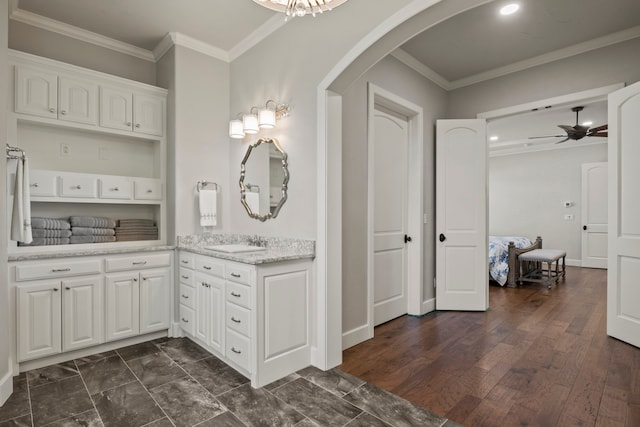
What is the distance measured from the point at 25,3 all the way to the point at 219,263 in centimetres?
273

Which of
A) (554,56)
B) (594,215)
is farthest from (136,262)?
(594,215)

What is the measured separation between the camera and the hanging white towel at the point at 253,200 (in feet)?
10.7

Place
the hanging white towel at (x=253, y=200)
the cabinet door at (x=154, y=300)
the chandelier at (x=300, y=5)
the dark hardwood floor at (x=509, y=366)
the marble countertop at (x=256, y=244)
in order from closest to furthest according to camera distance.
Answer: the chandelier at (x=300, y=5) < the dark hardwood floor at (x=509, y=366) < the marble countertop at (x=256, y=244) < the cabinet door at (x=154, y=300) < the hanging white towel at (x=253, y=200)

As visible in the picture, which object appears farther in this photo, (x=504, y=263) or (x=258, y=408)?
(x=504, y=263)

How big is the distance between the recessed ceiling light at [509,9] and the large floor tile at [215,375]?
140 inches

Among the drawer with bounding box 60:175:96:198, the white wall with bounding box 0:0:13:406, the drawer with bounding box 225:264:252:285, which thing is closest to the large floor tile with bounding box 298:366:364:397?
the drawer with bounding box 225:264:252:285

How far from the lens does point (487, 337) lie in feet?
10.6

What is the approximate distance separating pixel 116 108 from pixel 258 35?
1514 mm

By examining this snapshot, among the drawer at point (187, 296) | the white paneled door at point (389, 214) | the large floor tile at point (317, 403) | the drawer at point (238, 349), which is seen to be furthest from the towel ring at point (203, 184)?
the large floor tile at point (317, 403)

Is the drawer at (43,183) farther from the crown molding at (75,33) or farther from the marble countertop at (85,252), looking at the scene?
the crown molding at (75,33)

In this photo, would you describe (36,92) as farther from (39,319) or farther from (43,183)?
(39,319)

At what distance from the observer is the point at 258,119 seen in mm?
3105

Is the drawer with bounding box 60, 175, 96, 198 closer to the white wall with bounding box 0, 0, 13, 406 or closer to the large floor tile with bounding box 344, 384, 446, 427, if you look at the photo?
the white wall with bounding box 0, 0, 13, 406

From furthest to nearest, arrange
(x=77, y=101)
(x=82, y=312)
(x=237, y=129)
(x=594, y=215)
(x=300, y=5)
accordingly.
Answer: (x=594, y=215) < (x=237, y=129) < (x=77, y=101) < (x=82, y=312) < (x=300, y=5)
